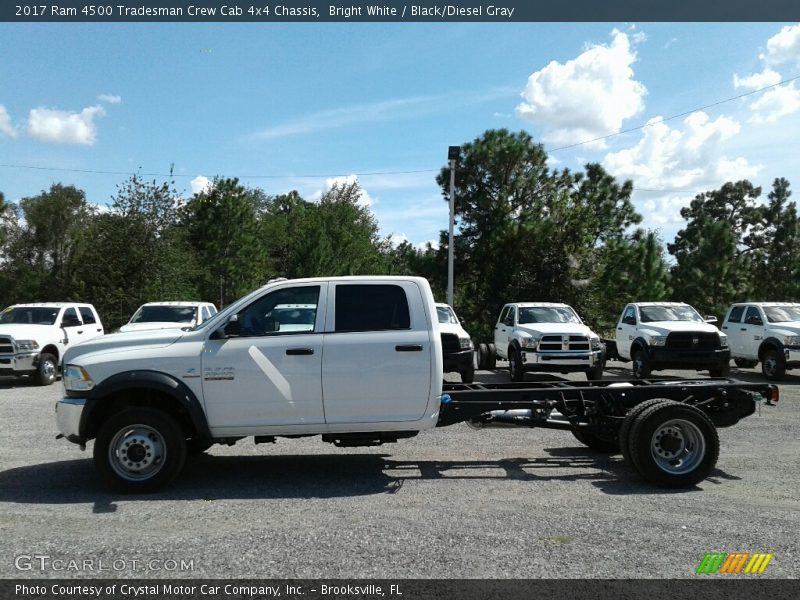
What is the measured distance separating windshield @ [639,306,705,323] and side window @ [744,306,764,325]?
154 cm

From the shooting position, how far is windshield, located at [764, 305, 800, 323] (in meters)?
17.3

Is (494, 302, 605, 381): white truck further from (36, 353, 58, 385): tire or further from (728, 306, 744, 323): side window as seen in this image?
(36, 353, 58, 385): tire

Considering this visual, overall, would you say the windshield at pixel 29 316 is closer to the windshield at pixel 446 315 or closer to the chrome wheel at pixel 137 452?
the windshield at pixel 446 315

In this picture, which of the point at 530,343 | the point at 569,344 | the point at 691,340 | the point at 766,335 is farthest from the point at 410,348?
the point at 766,335

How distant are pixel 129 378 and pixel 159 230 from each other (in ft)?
79.5

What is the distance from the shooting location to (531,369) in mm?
15602

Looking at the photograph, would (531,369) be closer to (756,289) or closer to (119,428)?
(119,428)

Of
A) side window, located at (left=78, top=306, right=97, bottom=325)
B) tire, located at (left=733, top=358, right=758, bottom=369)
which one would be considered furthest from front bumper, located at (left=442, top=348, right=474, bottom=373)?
side window, located at (left=78, top=306, right=97, bottom=325)

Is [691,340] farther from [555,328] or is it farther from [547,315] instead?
[547,315]

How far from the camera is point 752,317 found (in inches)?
701

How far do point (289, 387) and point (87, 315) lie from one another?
13.4 m

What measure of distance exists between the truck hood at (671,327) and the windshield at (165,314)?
10.9m

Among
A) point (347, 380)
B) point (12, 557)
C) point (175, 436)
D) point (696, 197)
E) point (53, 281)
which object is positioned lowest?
point (12, 557)

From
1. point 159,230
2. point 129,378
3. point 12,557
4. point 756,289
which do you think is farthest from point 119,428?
point 756,289
